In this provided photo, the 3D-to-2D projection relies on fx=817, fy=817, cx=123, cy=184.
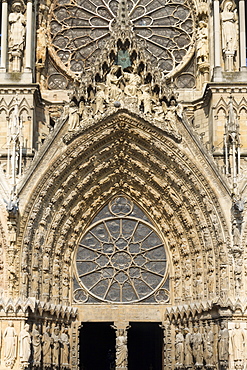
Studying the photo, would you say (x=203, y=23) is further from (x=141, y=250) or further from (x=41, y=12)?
(x=141, y=250)

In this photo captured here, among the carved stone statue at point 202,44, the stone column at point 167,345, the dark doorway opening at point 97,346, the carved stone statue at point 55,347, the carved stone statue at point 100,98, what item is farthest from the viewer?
the dark doorway opening at point 97,346

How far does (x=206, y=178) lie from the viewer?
19.8m

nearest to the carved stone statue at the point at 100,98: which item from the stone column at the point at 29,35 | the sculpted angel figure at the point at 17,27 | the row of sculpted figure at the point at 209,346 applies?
the stone column at the point at 29,35

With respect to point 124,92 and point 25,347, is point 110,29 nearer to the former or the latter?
point 124,92

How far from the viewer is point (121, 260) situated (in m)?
20.8

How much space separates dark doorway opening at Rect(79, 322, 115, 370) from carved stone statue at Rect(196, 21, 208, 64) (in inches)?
329

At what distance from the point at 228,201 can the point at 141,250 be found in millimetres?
2796

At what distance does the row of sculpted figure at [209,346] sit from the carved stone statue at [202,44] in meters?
7.08

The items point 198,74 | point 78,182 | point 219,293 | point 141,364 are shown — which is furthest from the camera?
point 141,364

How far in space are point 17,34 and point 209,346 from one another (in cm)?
920

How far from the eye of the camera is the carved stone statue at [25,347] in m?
18.5

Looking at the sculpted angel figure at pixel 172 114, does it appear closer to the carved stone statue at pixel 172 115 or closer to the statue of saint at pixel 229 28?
the carved stone statue at pixel 172 115

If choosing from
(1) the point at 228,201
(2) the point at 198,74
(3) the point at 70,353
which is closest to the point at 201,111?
(2) the point at 198,74

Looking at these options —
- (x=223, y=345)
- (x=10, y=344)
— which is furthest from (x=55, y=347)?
(x=223, y=345)
